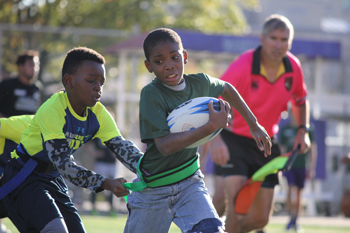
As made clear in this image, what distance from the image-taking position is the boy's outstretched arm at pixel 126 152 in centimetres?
444

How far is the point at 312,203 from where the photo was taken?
1441 centimetres

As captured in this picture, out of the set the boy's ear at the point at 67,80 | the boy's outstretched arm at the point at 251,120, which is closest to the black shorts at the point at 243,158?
the boy's outstretched arm at the point at 251,120

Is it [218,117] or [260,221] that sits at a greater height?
[218,117]

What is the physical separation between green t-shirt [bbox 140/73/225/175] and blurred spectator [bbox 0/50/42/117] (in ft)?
14.3

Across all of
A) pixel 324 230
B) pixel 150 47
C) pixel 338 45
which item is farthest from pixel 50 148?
pixel 338 45

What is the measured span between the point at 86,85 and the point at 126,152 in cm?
68

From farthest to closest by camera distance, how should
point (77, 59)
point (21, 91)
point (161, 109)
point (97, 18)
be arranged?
point (97, 18), point (21, 91), point (77, 59), point (161, 109)

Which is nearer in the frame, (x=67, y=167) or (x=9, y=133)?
(x=67, y=167)

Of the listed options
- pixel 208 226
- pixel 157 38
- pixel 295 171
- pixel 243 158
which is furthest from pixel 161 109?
pixel 295 171

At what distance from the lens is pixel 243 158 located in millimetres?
5805

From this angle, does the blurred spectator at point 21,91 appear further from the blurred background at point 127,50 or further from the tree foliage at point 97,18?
the tree foliage at point 97,18

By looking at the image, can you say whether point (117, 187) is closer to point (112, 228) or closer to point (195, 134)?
point (195, 134)

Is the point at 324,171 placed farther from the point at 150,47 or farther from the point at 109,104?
the point at 150,47

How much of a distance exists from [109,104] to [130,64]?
7.81 ft
